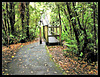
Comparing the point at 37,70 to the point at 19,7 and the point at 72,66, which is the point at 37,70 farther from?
the point at 19,7

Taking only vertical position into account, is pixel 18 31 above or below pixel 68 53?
above

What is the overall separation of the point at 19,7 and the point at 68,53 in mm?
10020

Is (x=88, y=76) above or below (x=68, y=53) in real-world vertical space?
below

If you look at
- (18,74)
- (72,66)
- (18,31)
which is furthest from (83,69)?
(18,31)

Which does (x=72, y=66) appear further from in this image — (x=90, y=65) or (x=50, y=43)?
(x=50, y=43)

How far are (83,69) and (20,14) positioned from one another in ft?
37.3

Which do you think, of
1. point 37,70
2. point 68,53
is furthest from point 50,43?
point 37,70

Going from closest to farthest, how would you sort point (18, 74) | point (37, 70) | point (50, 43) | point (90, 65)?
point (18, 74), point (37, 70), point (90, 65), point (50, 43)

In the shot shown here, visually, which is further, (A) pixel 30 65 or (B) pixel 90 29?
(B) pixel 90 29

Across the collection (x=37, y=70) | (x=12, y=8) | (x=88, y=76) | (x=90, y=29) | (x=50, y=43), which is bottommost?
(x=88, y=76)

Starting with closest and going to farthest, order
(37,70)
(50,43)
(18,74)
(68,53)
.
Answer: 1. (18,74)
2. (37,70)
3. (68,53)
4. (50,43)

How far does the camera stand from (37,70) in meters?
4.99

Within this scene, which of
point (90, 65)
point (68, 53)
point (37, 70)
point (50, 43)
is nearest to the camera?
point (37, 70)

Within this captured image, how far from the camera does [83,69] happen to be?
562 cm
